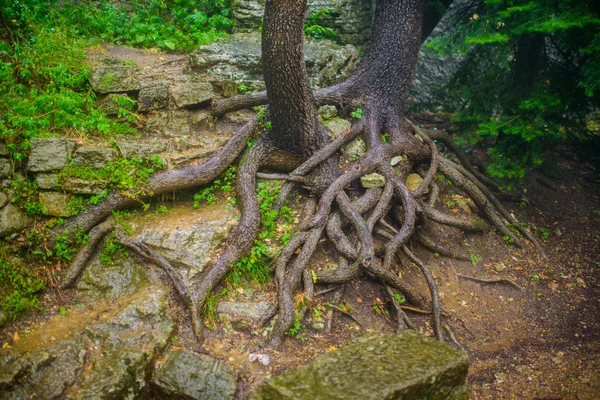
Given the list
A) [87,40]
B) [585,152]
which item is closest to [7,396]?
[87,40]

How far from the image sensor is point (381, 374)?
131 inches

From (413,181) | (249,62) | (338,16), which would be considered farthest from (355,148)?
(338,16)

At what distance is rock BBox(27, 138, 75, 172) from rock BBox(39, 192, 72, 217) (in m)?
0.38

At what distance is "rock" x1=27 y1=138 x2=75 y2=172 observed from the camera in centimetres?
543

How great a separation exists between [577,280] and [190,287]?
6.31 metres

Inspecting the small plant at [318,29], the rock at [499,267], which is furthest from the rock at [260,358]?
the small plant at [318,29]

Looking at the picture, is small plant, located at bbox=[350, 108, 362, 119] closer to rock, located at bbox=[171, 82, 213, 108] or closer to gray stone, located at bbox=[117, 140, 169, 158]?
rock, located at bbox=[171, 82, 213, 108]

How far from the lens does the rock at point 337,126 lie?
7.09 metres

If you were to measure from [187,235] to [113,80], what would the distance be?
10.6 feet

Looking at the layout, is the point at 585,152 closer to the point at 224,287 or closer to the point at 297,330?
the point at 297,330

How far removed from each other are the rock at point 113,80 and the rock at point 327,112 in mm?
3305

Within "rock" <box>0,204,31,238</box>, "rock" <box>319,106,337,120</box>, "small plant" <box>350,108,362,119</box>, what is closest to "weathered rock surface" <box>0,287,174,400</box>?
"rock" <box>0,204,31,238</box>

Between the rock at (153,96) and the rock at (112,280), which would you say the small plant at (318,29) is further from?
the rock at (112,280)

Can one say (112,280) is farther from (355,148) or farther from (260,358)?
(355,148)
